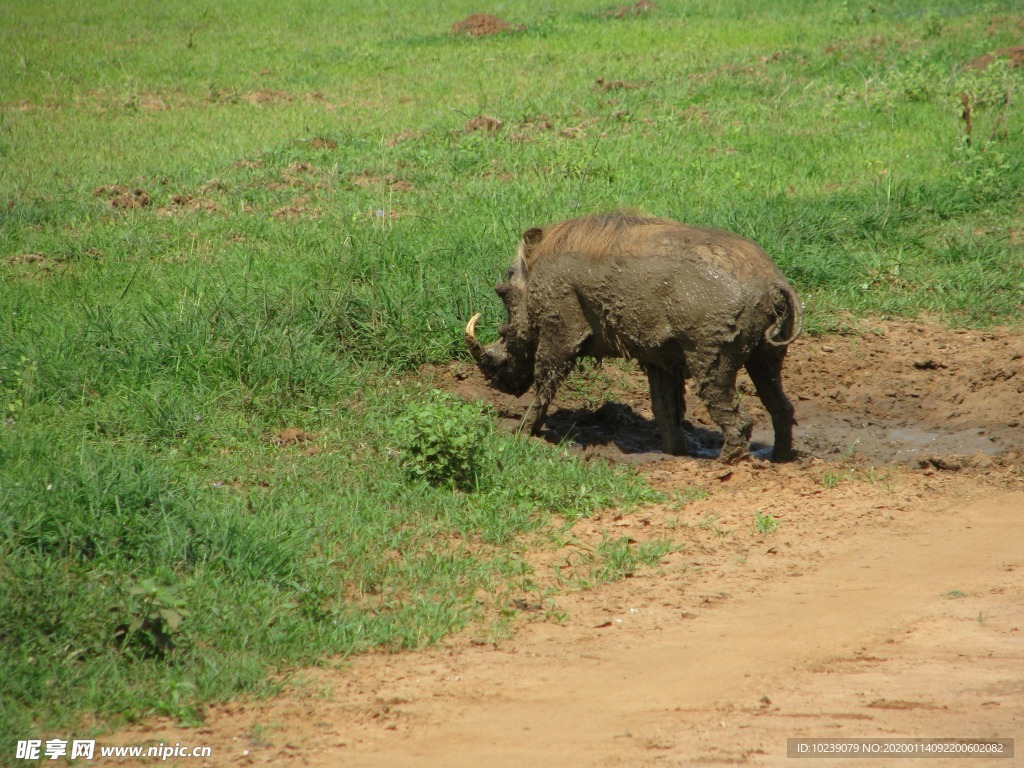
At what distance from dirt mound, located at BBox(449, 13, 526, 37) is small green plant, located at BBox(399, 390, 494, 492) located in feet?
40.0

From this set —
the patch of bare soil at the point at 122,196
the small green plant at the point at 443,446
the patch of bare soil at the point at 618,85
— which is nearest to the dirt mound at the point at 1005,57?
the patch of bare soil at the point at 618,85

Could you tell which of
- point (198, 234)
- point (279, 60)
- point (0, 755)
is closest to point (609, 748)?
point (0, 755)

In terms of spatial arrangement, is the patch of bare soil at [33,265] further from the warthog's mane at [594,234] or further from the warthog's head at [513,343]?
the warthog's mane at [594,234]

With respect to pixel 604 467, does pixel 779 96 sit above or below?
above

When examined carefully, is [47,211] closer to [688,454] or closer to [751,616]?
[688,454]

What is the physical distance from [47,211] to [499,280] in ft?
12.9

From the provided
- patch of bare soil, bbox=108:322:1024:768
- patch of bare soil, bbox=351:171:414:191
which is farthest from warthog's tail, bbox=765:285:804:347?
patch of bare soil, bbox=351:171:414:191

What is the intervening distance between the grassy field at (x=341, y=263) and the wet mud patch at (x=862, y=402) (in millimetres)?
431

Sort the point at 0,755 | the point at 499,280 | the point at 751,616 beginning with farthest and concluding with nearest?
1. the point at 499,280
2. the point at 751,616
3. the point at 0,755

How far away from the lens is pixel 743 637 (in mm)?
4305

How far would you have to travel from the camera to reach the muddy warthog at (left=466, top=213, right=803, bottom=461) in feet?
19.5

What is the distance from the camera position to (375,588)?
15.3 feet

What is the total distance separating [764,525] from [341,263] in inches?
146

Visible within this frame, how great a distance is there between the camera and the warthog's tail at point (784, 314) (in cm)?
591
